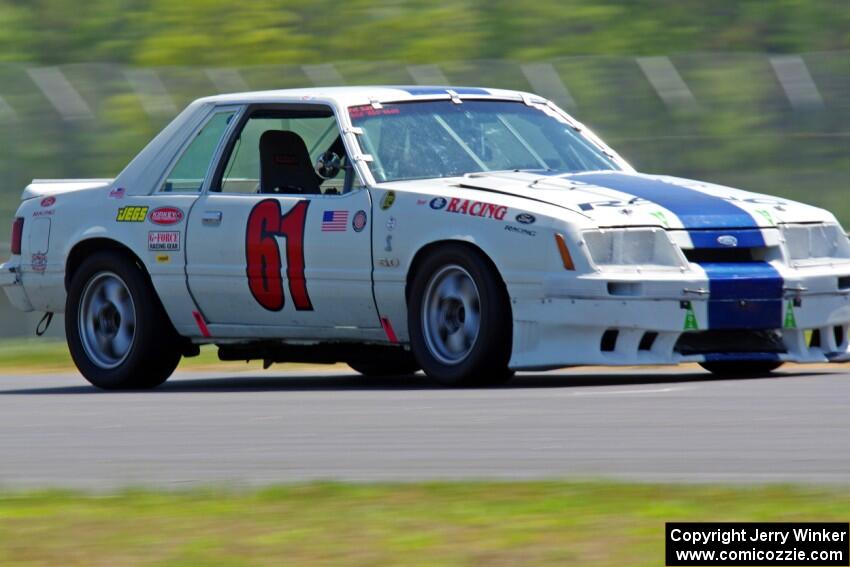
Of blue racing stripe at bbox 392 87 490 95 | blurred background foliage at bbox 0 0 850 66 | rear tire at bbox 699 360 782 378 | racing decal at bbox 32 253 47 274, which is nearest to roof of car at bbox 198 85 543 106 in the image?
blue racing stripe at bbox 392 87 490 95

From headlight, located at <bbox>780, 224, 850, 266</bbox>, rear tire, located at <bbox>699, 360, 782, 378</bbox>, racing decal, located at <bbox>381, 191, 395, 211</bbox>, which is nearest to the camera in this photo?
headlight, located at <bbox>780, 224, 850, 266</bbox>

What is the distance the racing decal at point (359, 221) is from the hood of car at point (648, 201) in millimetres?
482

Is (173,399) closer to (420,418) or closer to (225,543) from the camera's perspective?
(420,418)

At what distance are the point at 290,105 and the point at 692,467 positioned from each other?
4921 millimetres

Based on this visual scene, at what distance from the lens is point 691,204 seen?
953 cm

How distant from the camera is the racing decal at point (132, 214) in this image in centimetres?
1088

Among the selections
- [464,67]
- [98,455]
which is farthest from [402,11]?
[98,455]

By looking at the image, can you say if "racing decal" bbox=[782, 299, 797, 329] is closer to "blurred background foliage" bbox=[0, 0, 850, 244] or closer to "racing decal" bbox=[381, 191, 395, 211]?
"racing decal" bbox=[381, 191, 395, 211]

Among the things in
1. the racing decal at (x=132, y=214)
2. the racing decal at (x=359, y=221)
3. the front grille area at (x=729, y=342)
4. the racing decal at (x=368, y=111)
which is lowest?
the front grille area at (x=729, y=342)

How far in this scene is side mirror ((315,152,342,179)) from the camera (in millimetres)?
10156

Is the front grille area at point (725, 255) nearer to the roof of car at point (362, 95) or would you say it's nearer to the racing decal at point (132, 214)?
the roof of car at point (362, 95)

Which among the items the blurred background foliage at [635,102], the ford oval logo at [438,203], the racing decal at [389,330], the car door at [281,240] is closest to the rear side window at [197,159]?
the car door at [281,240]

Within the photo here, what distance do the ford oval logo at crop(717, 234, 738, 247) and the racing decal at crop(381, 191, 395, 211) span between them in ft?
5.43

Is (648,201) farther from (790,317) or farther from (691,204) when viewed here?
(790,317)
